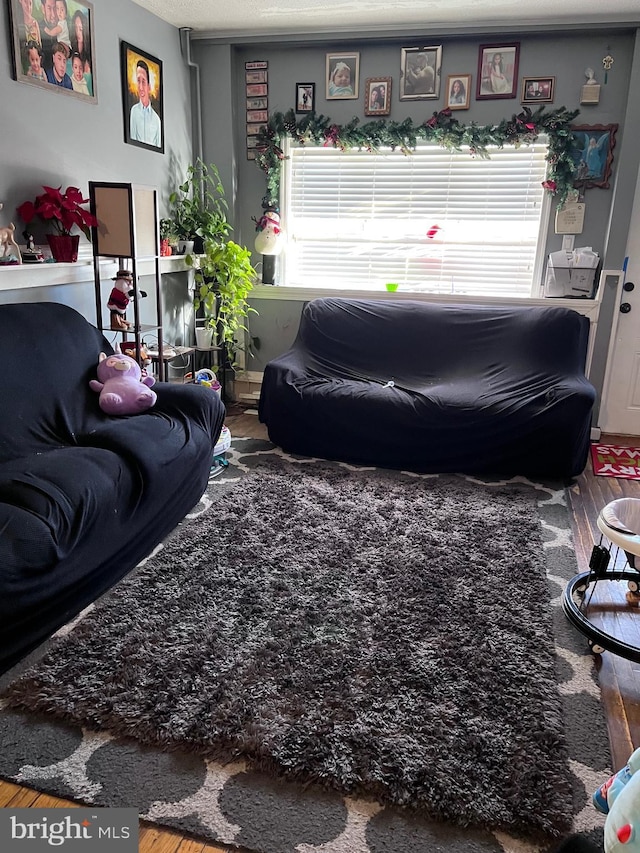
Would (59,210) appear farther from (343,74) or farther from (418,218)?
(418,218)

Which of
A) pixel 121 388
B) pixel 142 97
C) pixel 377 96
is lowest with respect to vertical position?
pixel 121 388

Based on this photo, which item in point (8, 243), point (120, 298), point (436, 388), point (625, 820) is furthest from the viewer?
point (436, 388)

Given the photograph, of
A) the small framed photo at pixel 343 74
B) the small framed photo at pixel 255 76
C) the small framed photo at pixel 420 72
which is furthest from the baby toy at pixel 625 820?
the small framed photo at pixel 255 76

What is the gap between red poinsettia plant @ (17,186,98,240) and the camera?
117 inches

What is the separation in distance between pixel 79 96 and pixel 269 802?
3.37m

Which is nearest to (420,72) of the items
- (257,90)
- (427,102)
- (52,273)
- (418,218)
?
(427,102)

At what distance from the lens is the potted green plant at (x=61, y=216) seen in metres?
2.97

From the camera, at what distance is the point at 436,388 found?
12.3 ft

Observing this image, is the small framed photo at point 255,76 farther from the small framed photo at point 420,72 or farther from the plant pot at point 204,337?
the plant pot at point 204,337

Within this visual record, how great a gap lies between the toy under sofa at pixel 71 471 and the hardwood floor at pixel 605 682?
1.74 ft

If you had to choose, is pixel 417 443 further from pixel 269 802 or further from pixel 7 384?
pixel 269 802

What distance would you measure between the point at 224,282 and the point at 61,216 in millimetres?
1391

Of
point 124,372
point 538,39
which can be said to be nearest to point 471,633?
point 124,372

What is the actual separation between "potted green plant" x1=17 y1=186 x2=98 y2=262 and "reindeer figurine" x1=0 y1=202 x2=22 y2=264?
181mm
